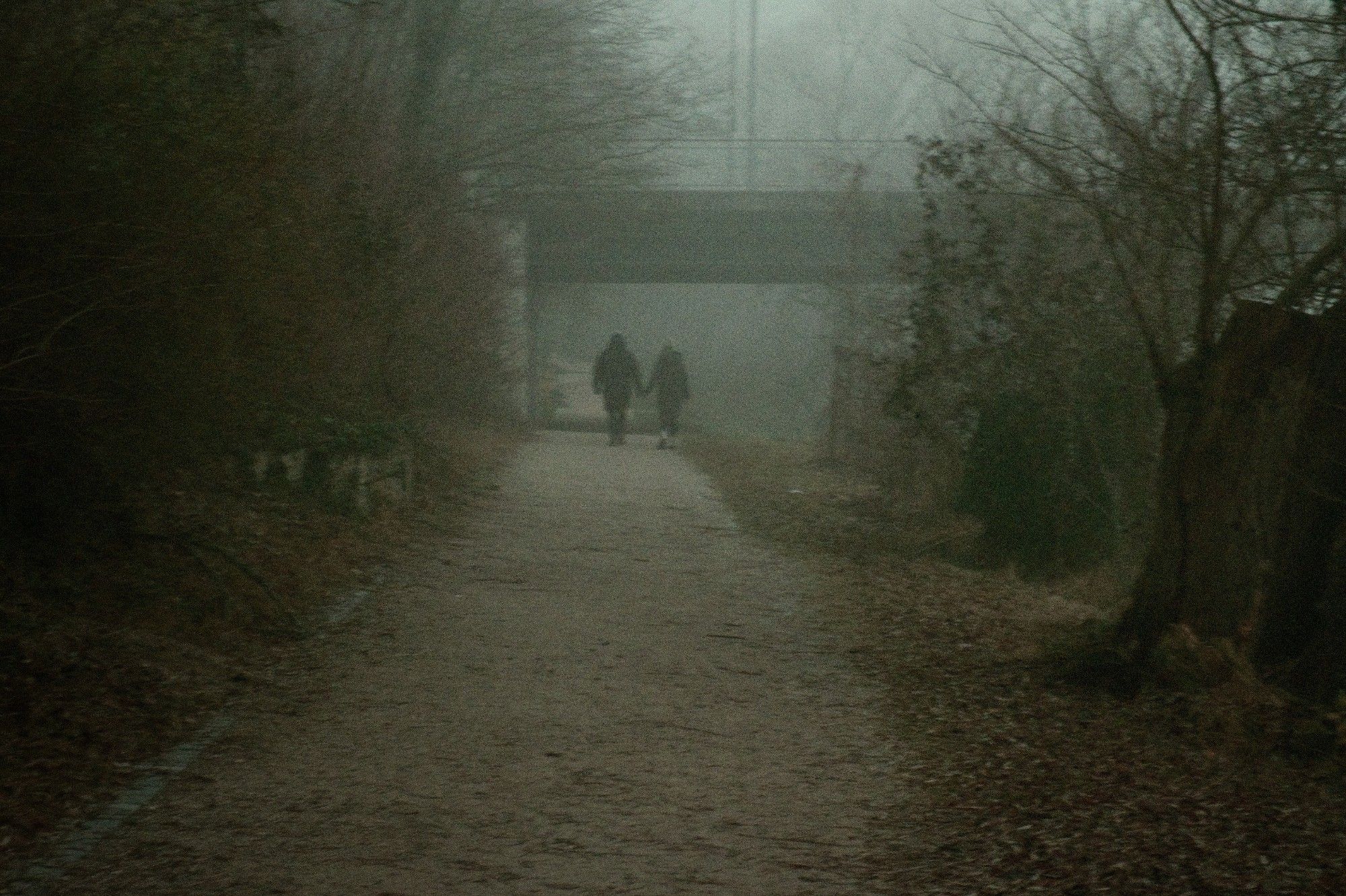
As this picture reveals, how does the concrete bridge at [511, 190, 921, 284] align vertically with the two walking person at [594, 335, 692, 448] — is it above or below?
above

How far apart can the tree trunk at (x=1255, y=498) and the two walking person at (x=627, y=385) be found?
20.5 meters

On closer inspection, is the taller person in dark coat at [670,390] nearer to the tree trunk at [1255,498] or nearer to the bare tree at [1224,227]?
the bare tree at [1224,227]

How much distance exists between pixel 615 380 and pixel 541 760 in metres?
22.6

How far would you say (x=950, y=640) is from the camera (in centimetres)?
1033

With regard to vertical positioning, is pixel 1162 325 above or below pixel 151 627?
above

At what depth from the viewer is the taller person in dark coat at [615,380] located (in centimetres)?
2927

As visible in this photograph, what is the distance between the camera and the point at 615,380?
96.3 ft

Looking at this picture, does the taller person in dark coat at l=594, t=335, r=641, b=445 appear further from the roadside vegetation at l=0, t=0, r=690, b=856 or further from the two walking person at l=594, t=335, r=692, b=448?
the roadside vegetation at l=0, t=0, r=690, b=856

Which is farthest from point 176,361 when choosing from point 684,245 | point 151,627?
point 684,245

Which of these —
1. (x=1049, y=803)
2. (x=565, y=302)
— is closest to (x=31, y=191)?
(x=1049, y=803)

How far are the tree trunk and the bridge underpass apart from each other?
2495cm

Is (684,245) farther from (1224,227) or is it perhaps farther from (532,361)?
(1224,227)

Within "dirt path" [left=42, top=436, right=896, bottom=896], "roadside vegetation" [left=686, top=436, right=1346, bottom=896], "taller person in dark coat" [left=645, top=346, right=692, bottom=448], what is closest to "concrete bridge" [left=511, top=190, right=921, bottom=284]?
"taller person in dark coat" [left=645, top=346, right=692, bottom=448]

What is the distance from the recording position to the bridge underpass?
118ft
